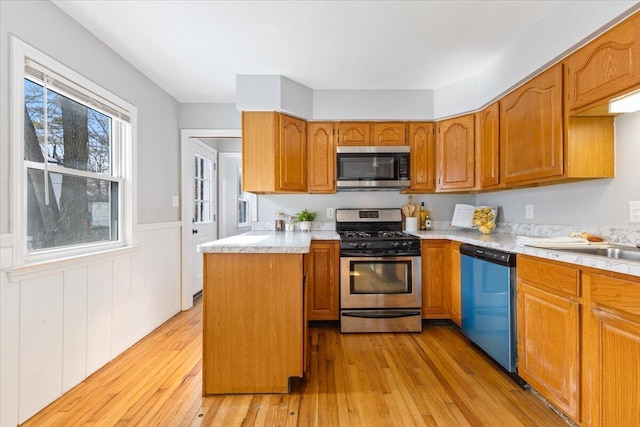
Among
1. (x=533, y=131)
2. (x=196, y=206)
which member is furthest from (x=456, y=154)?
(x=196, y=206)

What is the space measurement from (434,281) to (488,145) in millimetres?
1341

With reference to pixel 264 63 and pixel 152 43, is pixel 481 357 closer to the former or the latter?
pixel 264 63

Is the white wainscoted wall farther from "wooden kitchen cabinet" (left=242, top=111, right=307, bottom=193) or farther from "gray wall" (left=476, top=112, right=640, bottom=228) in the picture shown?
"gray wall" (left=476, top=112, right=640, bottom=228)

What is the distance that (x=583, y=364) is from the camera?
1.47 metres

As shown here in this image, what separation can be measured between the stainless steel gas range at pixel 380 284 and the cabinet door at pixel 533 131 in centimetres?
103

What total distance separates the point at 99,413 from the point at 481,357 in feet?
8.43

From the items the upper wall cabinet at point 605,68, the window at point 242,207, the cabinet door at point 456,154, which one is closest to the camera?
the upper wall cabinet at point 605,68

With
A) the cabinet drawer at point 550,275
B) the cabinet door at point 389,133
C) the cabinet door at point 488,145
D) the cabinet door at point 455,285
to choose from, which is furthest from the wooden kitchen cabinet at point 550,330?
the cabinet door at point 389,133

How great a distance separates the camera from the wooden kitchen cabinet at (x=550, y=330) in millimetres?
1511

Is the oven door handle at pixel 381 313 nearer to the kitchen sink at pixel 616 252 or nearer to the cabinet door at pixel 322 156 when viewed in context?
the cabinet door at pixel 322 156

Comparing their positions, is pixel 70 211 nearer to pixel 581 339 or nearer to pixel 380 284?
pixel 380 284

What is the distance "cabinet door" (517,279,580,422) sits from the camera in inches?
59.6

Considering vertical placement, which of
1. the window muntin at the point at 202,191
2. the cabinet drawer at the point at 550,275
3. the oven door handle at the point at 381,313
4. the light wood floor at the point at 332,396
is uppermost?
the window muntin at the point at 202,191

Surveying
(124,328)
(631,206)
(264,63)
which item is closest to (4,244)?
(124,328)
